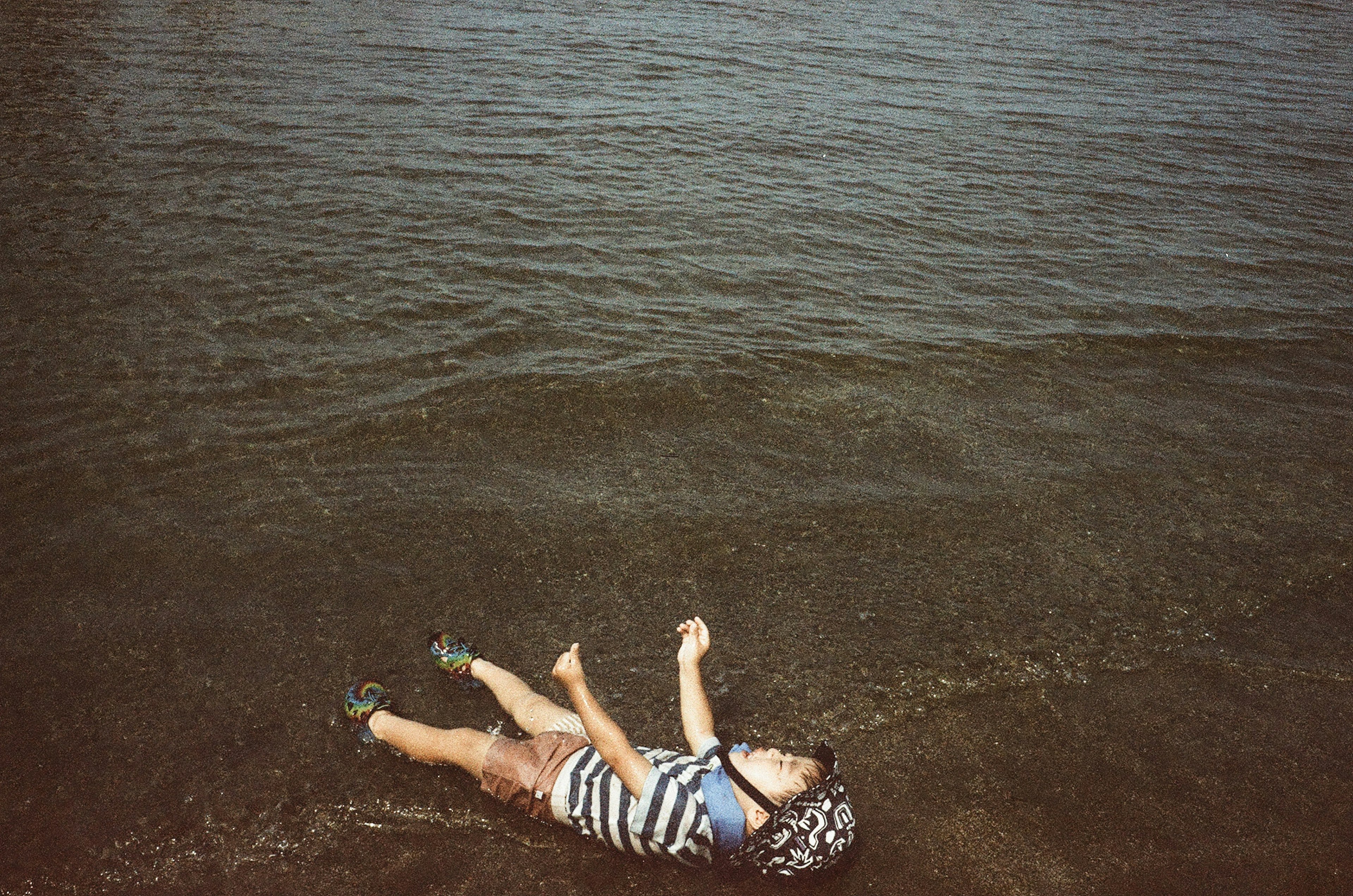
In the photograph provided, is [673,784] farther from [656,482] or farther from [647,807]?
[656,482]

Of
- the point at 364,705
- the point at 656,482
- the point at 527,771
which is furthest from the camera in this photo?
the point at 656,482

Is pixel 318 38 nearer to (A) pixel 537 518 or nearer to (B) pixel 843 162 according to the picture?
(B) pixel 843 162

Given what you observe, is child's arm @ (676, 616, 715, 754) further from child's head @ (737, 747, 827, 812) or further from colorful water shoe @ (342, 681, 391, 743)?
colorful water shoe @ (342, 681, 391, 743)

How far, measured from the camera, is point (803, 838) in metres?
3.27

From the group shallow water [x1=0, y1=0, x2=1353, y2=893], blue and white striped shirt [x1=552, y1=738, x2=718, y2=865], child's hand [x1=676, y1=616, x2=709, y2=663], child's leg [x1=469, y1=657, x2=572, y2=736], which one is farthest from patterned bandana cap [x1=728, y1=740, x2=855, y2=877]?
child's leg [x1=469, y1=657, x2=572, y2=736]

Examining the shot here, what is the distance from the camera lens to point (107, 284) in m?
7.35

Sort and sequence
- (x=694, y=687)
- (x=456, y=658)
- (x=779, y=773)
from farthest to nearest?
(x=456, y=658), (x=694, y=687), (x=779, y=773)

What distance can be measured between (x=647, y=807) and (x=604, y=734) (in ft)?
1.06

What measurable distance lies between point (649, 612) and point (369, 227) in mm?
6006

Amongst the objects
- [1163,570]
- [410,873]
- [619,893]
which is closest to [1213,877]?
[1163,570]

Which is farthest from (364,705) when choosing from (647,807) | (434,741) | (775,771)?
(775,771)

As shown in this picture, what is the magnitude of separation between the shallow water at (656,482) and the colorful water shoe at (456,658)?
8cm

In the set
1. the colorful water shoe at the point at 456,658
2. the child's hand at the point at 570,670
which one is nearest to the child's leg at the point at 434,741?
the colorful water shoe at the point at 456,658

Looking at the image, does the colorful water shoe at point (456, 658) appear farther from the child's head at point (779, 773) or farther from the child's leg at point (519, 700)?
the child's head at point (779, 773)
